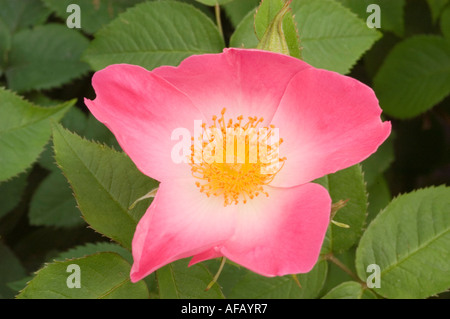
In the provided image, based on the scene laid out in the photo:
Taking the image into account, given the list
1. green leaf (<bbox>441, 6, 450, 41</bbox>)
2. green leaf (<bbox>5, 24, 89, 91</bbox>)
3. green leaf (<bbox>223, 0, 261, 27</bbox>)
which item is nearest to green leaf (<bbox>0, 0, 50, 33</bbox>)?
green leaf (<bbox>5, 24, 89, 91</bbox>)

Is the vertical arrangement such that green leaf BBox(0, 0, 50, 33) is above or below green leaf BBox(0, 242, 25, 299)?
above

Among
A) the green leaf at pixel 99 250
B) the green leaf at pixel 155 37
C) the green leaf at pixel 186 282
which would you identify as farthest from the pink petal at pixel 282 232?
the green leaf at pixel 155 37

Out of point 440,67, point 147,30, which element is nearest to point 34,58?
point 147,30

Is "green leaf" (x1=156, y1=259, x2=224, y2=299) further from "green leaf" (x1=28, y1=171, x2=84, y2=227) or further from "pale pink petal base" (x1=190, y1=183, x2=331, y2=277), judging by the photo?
"green leaf" (x1=28, y1=171, x2=84, y2=227)

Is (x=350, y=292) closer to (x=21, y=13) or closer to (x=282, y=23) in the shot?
(x=282, y=23)

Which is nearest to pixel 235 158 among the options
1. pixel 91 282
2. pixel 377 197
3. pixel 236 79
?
pixel 236 79
